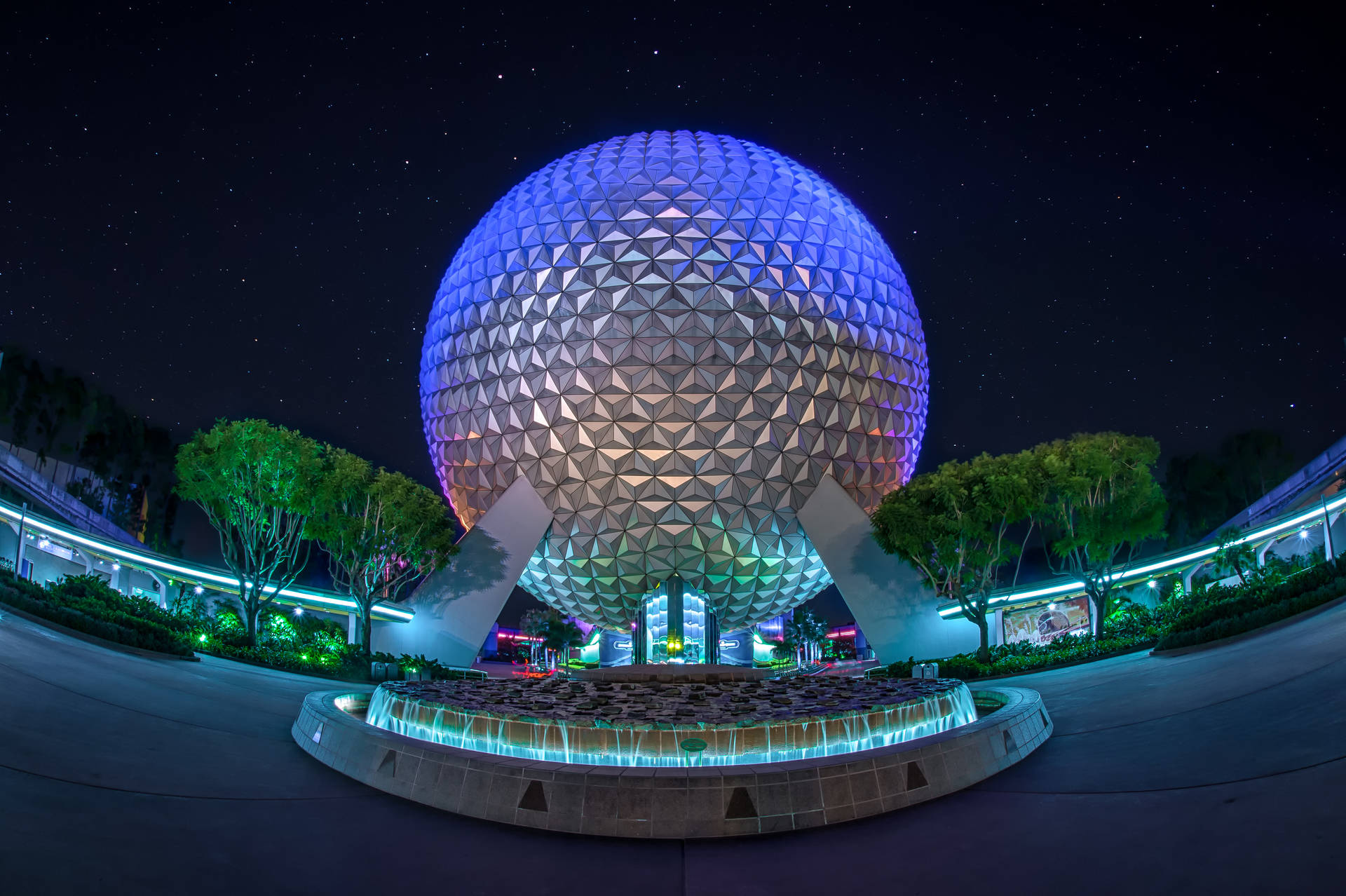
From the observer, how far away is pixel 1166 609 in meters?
26.2

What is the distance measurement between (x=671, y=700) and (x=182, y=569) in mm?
26017

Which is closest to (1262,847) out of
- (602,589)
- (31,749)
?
(31,749)

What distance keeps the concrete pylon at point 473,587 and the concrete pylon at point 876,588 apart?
34.6 feet

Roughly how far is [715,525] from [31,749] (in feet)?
80.2

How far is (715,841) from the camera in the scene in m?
7.47

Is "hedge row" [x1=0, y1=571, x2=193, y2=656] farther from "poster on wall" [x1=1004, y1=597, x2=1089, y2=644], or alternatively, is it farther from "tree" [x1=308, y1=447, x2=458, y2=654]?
"poster on wall" [x1=1004, y1=597, x2=1089, y2=644]

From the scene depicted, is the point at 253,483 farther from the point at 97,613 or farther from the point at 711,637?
the point at 711,637

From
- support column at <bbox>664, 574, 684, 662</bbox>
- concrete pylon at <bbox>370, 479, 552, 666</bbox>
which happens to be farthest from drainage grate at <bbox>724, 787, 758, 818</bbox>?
support column at <bbox>664, 574, 684, 662</bbox>

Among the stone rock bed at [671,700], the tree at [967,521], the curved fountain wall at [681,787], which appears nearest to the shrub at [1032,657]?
the tree at [967,521]

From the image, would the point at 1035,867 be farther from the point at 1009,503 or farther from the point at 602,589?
the point at 602,589

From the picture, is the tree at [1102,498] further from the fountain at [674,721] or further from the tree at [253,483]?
the tree at [253,483]

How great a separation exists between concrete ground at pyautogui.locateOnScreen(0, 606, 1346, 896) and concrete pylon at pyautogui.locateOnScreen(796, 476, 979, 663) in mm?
19267

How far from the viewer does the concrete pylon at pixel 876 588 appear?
30.7 meters

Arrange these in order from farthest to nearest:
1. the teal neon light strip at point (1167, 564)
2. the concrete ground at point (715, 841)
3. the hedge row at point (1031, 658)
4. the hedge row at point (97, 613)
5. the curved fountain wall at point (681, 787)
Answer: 1. the teal neon light strip at point (1167, 564)
2. the hedge row at point (1031, 658)
3. the hedge row at point (97, 613)
4. the curved fountain wall at point (681, 787)
5. the concrete ground at point (715, 841)
